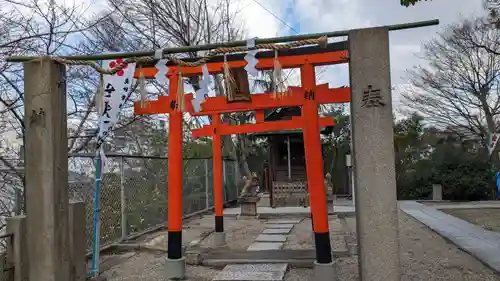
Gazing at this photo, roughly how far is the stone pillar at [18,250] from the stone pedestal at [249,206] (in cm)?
828

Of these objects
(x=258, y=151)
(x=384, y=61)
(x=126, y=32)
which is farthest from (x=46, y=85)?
(x=258, y=151)

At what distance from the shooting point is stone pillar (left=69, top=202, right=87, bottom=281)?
4402 mm

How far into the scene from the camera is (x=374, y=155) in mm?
3434

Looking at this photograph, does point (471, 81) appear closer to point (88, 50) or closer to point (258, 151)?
point (258, 151)

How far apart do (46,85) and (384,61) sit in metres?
2.81

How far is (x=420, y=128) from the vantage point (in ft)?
69.6

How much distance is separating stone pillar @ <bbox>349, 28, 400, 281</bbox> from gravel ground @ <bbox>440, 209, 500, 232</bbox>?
22.9 ft

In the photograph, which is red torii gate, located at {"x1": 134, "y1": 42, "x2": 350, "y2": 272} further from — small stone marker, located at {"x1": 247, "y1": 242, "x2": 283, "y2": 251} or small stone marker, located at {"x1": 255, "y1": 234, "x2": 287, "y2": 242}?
small stone marker, located at {"x1": 255, "y1": 234, "x2": 287, "y2": 242}

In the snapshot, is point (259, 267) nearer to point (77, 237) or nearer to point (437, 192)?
point (77, 237)

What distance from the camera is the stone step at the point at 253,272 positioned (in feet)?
18.2

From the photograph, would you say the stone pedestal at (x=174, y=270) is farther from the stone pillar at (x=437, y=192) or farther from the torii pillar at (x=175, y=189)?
the stone pillar at (x=437, y=192)

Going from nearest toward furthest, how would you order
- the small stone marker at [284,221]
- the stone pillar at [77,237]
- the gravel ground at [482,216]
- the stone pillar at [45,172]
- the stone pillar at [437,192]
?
the stone pillar at [45,172] < the stone pillar at [77,237] < the gravel ground at [482,216] < the small stone marker at [284,221] < the stone pillar at [437,192]

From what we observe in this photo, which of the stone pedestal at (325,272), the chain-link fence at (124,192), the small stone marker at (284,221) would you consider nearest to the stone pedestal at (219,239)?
the chain-link fence at (124,192)

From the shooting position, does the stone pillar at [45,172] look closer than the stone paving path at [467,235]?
Yes
